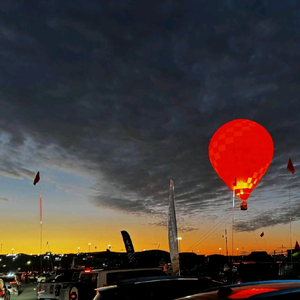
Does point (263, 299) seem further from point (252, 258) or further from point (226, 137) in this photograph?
point (252, 258)

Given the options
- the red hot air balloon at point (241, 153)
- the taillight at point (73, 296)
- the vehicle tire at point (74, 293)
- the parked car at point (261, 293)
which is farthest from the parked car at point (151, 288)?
the red hot air balloon at point (241, 153)

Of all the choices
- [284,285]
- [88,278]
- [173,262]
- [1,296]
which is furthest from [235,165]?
[284,285]

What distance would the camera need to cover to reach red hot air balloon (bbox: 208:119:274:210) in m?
20.5

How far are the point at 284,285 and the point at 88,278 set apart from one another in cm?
1148

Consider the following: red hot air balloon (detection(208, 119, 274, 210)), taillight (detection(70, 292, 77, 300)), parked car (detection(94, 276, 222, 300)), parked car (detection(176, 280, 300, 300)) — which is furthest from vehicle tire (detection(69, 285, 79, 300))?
parked car (detection(176, 280, 300, 300))

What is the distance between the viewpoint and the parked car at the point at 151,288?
6805mm

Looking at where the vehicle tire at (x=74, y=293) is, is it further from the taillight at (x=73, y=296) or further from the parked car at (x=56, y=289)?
the parked car at (x=56, y=289)

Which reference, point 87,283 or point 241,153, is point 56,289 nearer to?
point 87,283

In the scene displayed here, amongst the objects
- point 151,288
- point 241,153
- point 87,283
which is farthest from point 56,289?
point 241,153

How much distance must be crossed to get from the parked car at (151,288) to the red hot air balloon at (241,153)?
1333cm

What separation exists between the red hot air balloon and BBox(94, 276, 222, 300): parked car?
13.3 metres

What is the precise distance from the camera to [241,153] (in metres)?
20.5

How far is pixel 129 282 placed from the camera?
23.1ft

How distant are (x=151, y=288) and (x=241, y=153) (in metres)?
14.5
